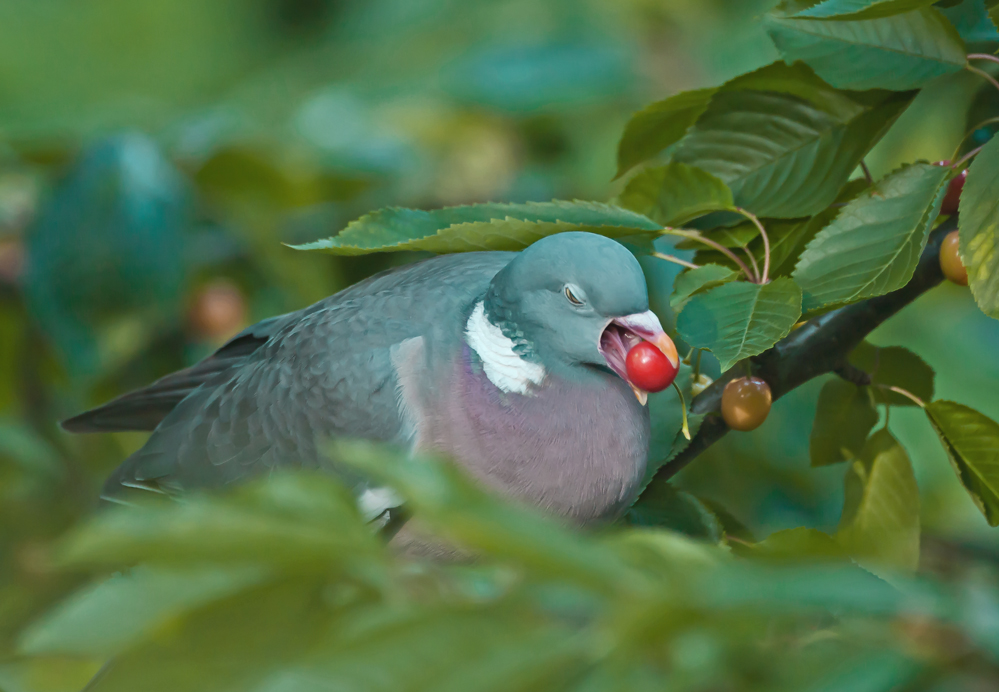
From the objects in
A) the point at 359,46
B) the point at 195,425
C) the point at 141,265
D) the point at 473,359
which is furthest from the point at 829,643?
the point at 359,46

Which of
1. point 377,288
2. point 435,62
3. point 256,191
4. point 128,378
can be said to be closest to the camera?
point 377,288

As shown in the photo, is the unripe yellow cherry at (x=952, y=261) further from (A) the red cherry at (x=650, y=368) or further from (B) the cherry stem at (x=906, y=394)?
(A) the red cherry at (x=650, y=368)

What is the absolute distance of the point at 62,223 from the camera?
4.52ft

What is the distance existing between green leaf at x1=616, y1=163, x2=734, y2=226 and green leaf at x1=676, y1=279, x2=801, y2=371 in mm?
88

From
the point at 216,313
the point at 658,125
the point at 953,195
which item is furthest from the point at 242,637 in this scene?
the point at 216,313

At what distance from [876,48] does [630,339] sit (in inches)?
11.8

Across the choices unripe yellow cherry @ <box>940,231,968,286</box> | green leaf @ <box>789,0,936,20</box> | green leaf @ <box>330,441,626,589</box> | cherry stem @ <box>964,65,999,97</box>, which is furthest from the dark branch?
green leaf @ <box>330,441,626,589</box>

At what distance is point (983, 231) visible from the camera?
62 cm

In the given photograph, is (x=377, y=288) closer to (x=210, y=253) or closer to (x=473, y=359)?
(x=473, y=359)

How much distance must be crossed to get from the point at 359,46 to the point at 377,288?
3743mm

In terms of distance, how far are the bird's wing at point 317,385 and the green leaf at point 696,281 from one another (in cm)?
22

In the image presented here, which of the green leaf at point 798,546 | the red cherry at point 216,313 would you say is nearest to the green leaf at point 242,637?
the green leaf at point 798,546

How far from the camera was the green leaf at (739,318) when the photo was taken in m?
0.60

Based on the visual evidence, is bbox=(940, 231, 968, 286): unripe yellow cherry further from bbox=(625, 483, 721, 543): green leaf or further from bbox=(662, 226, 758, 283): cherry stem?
bbox=(625, 483, 721, 543): green leaf
